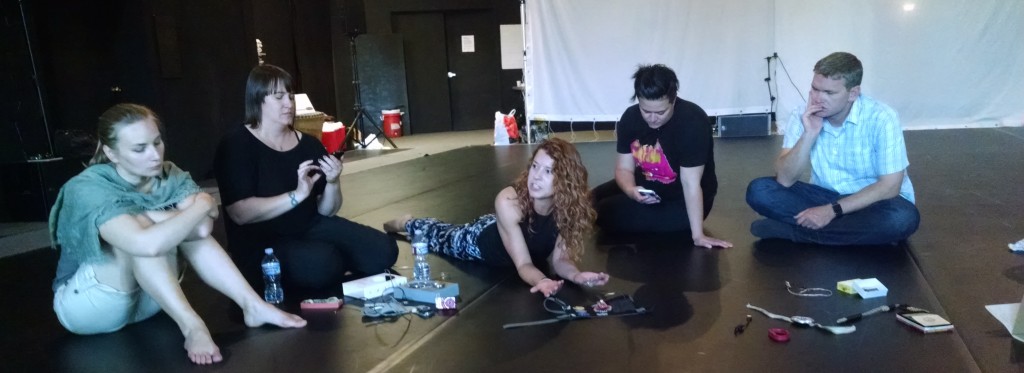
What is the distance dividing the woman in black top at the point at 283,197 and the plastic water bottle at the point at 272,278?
0.10 m

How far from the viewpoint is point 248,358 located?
2055mm

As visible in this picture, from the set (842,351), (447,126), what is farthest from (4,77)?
(447,126)

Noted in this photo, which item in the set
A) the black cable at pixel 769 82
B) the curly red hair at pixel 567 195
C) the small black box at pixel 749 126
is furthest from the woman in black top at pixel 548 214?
the black cable at pixel 769 82

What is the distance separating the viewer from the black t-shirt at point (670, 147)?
2.98 metres

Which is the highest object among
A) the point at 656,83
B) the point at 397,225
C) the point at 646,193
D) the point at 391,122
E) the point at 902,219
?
the point at 656,83

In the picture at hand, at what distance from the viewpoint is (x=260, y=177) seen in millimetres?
2693

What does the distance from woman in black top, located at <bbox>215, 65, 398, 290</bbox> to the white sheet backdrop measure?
20.4 feet

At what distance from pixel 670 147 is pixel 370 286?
4.78 feet

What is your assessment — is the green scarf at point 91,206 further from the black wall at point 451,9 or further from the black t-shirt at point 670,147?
the black wall at point 451,9

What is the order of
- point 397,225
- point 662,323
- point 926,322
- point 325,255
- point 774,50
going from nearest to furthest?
point 926,322
point 662,323
point 325,255
point 397,225
point 774,50

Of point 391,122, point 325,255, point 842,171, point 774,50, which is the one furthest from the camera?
point 391,122

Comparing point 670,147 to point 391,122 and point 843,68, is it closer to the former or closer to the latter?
point 843,68

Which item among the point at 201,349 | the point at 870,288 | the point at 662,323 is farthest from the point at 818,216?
the point at 201,349

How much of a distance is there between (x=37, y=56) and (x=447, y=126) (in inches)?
281
